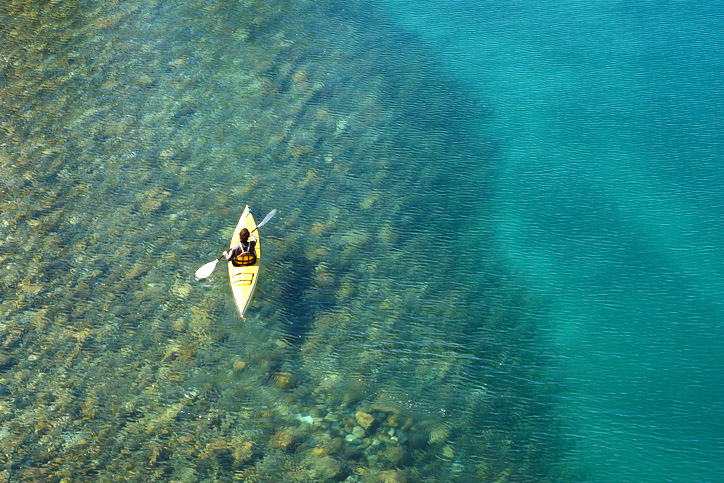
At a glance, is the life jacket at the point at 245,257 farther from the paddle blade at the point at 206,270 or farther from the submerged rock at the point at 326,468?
the submerged rock at the point at 326,468

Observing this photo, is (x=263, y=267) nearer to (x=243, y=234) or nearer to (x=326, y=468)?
(x=243, y=234)

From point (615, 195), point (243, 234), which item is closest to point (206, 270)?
point (243, 234)

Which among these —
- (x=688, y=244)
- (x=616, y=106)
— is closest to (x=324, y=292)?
(x=688, y=244)

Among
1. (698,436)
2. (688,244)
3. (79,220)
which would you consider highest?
(79,220)

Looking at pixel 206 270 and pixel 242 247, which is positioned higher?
pixel 242 247

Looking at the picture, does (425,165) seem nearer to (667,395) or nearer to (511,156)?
(511,156)

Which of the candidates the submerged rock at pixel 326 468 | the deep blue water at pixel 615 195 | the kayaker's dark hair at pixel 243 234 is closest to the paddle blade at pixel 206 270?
the kayaker's dark hair at pixel 243 234

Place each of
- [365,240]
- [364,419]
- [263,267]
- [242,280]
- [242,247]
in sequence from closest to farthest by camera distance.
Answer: [364,419] → [242,280] → [242,247] → [263,267] → [365,240]

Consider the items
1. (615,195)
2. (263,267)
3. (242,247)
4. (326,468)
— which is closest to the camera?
(326,468)
